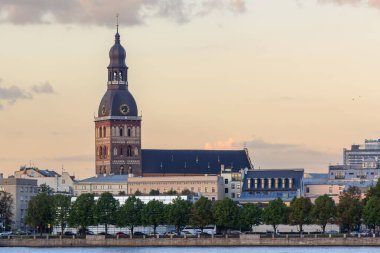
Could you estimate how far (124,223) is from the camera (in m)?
190

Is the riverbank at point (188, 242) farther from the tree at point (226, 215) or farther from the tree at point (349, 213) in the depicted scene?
the tree at point (349, 213)

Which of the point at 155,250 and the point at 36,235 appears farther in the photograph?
the point at 36,235

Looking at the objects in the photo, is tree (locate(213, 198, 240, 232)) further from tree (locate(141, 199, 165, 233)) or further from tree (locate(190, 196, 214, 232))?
tree (locate(141, 199, 165, 233))

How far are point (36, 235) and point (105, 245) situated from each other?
13112 mm

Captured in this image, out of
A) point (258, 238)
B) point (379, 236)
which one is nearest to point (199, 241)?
point (258, 238)

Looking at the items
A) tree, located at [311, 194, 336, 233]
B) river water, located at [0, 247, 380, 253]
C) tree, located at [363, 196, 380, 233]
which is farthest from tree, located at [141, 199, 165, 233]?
tree, located at [363, 196, 380, 233]

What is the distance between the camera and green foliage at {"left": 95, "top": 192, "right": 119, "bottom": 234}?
190m

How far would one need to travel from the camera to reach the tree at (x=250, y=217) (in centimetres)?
18750

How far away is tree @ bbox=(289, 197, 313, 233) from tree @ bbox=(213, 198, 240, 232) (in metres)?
5.92

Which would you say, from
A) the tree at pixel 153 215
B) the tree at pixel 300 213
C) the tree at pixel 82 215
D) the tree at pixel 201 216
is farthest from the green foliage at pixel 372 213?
the tree at pixel 82 215

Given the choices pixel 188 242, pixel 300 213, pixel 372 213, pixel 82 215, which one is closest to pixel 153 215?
pixel 82 215

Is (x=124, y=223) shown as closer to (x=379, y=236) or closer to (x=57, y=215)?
(x=57, y=215)

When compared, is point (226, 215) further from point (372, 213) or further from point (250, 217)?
point (372, 213)

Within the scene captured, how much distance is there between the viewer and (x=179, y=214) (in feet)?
619
